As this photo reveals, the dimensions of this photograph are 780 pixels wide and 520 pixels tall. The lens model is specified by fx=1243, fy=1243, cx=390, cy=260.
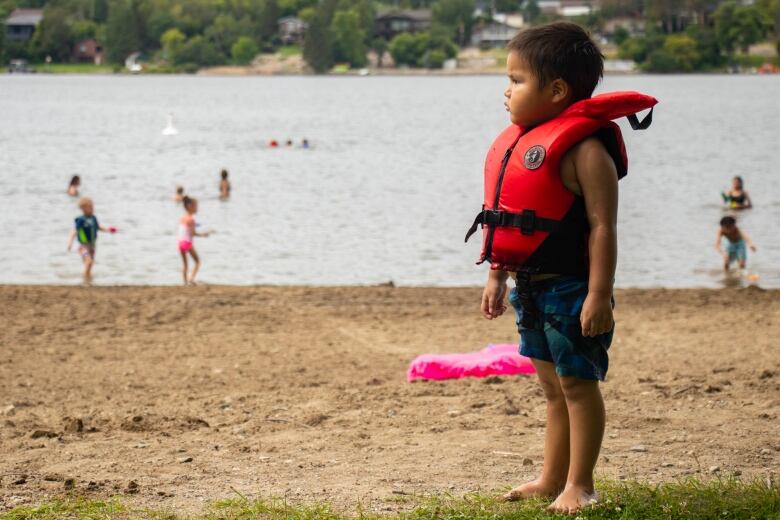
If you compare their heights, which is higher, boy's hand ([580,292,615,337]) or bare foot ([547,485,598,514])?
Answer: boy's hand ([580,292,615,337])

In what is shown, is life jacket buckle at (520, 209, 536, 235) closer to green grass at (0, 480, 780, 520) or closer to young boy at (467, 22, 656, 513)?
young boy at (467, 22, 656, 513)

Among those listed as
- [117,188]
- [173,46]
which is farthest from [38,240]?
[173,46]

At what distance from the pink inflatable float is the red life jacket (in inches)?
173

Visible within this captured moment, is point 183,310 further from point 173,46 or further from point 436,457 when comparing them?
point 173,46

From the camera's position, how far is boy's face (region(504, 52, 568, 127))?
193 inches

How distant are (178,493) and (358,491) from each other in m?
0.82

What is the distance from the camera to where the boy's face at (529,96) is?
491 cm

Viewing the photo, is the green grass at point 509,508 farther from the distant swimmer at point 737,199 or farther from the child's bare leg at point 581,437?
the distant swimmer at point 737,199

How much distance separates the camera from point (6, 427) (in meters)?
7.72

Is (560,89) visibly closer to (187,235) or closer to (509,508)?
(509,508)

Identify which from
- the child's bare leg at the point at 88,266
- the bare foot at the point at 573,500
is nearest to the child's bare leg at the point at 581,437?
the bare foot at the point at 573,500

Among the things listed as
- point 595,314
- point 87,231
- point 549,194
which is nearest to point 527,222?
point 549,194

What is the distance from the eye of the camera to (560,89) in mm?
4910

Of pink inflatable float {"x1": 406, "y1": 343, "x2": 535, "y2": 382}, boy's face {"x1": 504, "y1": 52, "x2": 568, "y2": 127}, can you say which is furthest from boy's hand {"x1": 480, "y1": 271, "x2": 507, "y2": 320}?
pink inflatable float {"x1": 406, "y1": 343, "x2": 535, "y2": 382}
